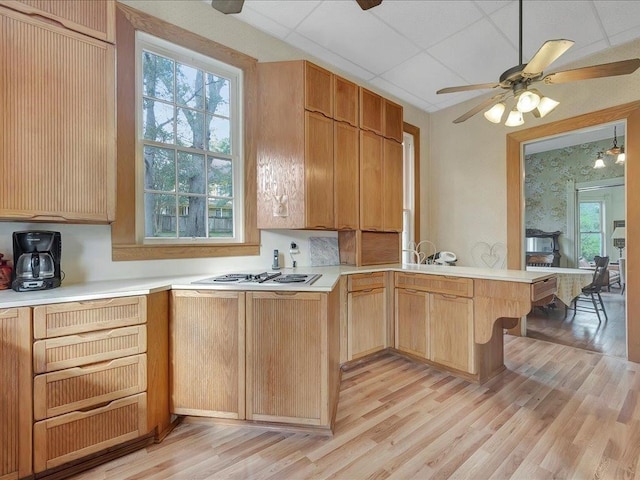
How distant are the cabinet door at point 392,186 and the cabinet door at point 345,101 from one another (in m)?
0.53

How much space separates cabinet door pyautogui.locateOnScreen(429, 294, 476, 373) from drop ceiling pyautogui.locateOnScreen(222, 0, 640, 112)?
2468 millimetres

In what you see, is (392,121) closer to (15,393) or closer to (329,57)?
(329,57)

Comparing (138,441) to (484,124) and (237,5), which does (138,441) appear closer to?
(237,5)

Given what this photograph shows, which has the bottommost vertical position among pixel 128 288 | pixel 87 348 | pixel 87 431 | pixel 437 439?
pixel 437 439

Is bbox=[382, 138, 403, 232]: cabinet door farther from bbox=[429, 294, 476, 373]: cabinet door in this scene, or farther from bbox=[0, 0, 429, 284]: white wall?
bbox=[429, 294, 476, 373]: cabinet door

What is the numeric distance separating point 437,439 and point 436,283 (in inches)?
48.7

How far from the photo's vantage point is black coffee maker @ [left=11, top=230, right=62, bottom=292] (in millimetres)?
1631

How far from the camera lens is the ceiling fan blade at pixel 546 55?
1.64 m

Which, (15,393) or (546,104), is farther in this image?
(546,104)

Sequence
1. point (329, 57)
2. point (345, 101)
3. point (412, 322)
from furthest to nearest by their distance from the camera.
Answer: point (329, 57) → point (345, 101) → point (412, 322)

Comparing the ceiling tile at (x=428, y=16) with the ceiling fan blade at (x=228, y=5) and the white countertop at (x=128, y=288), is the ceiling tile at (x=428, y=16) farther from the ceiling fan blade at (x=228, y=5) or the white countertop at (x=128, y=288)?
the white countertop at (x=128, y=288)

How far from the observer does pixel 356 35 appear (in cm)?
288

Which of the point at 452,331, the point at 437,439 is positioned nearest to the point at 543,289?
the point at 452,331

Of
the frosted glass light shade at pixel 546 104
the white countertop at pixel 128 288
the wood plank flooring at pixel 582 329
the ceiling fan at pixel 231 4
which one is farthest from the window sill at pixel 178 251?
the wood plank flooring at pixel 582 329
